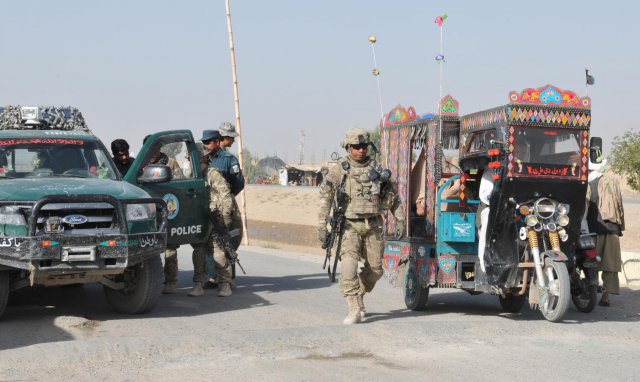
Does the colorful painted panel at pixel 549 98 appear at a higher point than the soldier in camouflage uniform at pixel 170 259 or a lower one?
higher

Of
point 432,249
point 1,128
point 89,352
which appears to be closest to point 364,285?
point 432,249

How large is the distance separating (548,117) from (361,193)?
2093 mm

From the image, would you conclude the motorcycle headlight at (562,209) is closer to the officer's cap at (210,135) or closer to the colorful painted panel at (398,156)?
the colorful painted panel at (398,156)

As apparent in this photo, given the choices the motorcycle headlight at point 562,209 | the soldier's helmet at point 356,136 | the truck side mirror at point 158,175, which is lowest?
the motorcycle headlight at point 562,209

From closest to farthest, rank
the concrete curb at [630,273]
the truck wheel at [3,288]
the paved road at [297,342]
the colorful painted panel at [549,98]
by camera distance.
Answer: the paved road at [297,342] < the truck wheel at [3,288] < the colorful painted panel at [549,98] < the concrete curb at [630,273]

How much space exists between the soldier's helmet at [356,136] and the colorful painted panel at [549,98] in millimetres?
1539

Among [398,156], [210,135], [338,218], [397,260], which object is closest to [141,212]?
[338,218]

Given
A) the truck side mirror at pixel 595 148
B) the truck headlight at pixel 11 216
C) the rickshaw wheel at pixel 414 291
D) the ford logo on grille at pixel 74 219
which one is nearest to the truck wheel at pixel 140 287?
the ford logo on grille at pixel 74 219

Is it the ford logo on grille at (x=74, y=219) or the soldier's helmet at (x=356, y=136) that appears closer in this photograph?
the ford logo on grille at (x=74, y=219)

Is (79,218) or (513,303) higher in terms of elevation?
(79,218)

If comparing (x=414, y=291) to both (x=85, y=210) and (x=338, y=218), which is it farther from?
(x=85, y=210)

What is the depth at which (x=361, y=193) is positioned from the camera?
9.66m

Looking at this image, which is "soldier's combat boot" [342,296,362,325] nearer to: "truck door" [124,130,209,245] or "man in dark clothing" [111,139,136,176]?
"truck door" [124,130,209,245]

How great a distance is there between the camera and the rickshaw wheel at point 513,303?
10945mm
